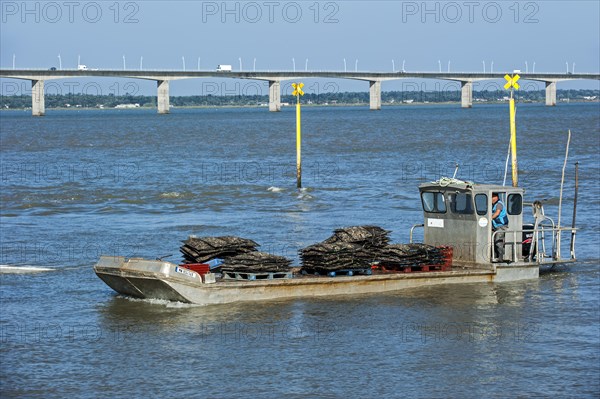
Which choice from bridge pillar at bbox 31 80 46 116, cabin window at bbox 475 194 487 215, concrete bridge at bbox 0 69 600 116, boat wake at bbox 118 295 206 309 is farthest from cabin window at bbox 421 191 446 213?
bridge pillar at bbox 31 80 46 116

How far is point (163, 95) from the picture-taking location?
602ft

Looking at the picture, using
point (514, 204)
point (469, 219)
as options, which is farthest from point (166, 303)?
point (514, 204)

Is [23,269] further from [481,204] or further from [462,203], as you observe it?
[481,204]

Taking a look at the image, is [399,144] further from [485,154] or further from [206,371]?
[206,371]

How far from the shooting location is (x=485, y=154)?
7088 cm

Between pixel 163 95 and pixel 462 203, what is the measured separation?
165 m

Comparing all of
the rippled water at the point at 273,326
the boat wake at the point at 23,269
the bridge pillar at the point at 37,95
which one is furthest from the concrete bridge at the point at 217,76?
the boat wake at the point at 23,269

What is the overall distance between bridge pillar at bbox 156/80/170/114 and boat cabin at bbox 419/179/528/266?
154948mm

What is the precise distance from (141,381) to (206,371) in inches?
40.2

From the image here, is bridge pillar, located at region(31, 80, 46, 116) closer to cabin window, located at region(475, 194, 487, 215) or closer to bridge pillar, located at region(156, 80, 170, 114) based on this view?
bridge pillar, located at region(156, 80, 170, 114)

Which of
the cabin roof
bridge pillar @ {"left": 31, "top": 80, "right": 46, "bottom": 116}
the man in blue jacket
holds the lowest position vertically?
the man in blue jacket

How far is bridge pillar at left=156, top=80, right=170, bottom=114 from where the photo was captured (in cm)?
17712

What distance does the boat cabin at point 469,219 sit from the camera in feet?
72.0

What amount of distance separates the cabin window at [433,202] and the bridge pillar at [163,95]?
15467 centimetres
